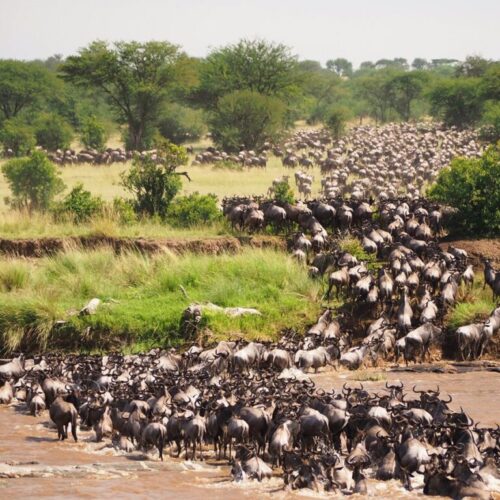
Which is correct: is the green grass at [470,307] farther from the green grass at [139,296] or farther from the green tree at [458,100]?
the green tree at [458,100]

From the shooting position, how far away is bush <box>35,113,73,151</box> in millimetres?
64062

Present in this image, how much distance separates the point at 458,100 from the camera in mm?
79688

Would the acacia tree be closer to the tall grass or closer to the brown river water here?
the tall grass

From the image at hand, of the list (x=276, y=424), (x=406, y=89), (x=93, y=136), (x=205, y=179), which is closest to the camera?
(x=276, y=424)

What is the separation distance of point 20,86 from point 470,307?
5860cm

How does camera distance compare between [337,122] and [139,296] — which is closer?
[139,296]

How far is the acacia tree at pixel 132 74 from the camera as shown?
6334 centimetres

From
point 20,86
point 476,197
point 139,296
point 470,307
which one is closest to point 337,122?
point 20,86

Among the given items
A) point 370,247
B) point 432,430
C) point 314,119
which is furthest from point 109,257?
point 314,119

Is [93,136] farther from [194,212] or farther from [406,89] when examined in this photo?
[406,89]

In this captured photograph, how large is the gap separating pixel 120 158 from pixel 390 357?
1571 inches

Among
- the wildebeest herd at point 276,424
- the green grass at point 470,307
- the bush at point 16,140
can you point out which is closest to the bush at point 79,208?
the green grass at point 470,307

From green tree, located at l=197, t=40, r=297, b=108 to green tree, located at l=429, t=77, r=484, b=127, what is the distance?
13.5 meters

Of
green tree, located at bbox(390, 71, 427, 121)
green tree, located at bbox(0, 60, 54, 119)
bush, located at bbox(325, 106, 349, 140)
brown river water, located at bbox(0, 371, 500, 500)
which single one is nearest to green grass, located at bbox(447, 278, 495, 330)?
brown river water, located at bbox(0, 371, 500, 500)
